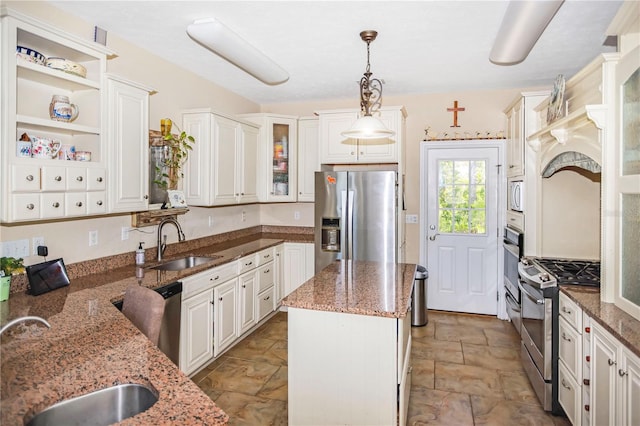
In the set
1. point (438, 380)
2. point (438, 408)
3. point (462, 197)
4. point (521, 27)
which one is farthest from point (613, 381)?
point (462, 197)

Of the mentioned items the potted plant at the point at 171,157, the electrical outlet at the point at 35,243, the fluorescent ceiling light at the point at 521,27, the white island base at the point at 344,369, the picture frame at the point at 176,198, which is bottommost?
the white island base at the point at 344,369

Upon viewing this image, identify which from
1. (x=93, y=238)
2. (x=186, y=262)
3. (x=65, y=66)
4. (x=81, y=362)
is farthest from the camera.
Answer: (x=186, y=262)

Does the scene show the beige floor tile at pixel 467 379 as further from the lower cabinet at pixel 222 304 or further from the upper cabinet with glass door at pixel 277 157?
the upper cabinet with glass door at pixel 277 157

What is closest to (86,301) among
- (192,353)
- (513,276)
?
(192,353)

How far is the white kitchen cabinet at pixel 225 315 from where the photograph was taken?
3.24 m

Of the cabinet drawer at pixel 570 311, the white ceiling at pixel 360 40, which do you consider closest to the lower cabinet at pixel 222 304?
the white ceiling at pixel 360 40

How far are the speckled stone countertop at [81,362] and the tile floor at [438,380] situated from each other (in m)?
1.21

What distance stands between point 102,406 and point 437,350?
3.08 m

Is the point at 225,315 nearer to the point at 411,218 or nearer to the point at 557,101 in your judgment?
the point at 411,218

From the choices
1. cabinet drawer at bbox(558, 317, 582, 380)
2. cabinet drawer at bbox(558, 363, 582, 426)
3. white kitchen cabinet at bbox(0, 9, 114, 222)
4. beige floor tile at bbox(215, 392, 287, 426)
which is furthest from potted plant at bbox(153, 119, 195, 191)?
cabinet drawer at bbox(558, 363, 582, 426)

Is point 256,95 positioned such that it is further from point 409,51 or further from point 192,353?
point 192,353

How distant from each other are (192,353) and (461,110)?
12.7 feet

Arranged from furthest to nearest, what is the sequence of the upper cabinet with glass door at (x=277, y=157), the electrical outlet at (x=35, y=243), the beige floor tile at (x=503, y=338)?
1. the upper cabinet with glass door at (x=277, y=157)
2. the beige floor tile at (x=503, y=338)
3. the electrical outlet at (x=35, y=243)

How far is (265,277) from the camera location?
13.6 feet
